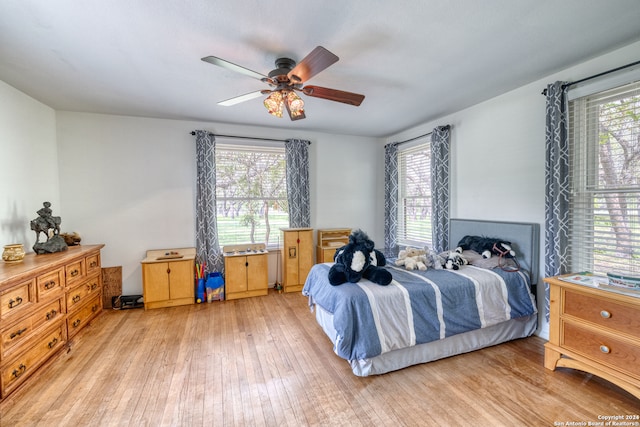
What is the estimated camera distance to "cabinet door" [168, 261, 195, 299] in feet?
11.2

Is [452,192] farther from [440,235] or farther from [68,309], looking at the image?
[68,309]

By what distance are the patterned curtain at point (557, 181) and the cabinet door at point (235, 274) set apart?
3566 millimetres

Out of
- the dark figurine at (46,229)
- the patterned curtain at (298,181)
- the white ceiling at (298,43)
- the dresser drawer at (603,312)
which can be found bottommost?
the dresser drawer at (603,312)

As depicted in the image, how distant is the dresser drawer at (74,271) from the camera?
261 cm

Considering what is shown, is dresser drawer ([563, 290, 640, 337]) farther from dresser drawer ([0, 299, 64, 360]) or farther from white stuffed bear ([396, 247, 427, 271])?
dresser drawer ([0, 299, 64, 360])

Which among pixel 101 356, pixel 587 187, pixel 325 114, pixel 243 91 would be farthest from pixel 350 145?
pixel 101 356

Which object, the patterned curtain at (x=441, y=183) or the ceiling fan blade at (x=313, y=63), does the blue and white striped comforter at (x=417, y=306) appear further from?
the ceiling fan blade at (x=313, y=63)

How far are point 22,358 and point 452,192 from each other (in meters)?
4.63

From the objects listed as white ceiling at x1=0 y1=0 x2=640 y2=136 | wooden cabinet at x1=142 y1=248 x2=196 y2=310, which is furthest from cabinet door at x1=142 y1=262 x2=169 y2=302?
white ceiling at x1=0 y1=0 x2=640 y2=136

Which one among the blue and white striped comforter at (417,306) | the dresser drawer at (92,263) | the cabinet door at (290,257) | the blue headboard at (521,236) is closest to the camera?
the blue and white striped comforter at (417,306)

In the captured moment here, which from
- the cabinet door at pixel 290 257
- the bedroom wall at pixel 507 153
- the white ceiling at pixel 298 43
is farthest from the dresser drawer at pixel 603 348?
the cabinet door at pixel 290 257

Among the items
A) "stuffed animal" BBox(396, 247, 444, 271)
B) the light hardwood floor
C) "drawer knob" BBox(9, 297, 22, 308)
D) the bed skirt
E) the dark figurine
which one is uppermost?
the dark figurine

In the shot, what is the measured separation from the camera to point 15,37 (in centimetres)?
183

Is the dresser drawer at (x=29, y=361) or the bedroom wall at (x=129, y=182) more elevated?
the bedroom wall at (x=129, y=182)
